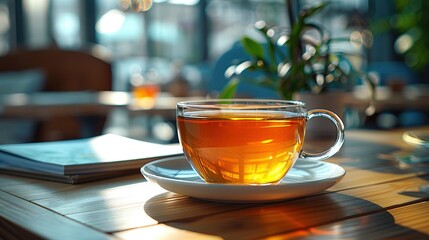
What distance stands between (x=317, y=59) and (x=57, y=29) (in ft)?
14.3

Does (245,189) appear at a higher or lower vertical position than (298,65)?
lower

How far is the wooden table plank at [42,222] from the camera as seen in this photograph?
1.59ft

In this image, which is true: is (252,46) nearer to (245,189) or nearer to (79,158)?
(79,158)

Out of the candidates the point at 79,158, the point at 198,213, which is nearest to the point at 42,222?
the point at 198,213

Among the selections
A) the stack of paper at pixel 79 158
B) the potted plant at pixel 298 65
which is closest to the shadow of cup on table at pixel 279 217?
the stack of paper at pixel 79 158

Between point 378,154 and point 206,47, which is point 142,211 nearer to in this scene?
point 378,154

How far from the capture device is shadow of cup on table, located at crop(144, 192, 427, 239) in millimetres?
504

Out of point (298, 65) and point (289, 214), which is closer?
point (289, 214)

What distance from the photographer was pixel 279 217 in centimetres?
55

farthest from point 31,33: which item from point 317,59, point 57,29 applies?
point 317,59

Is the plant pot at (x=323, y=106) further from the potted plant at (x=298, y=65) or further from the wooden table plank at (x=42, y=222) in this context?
the wooden table plank at (x=42, y=222)

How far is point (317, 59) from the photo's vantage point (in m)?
1.18

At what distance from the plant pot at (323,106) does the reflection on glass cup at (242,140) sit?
1.78 feet

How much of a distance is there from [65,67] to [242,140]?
10.8 feet
